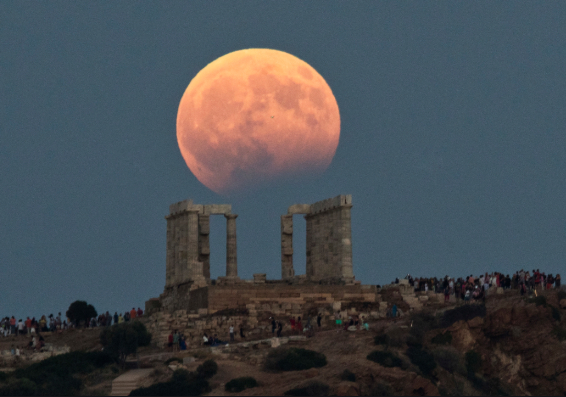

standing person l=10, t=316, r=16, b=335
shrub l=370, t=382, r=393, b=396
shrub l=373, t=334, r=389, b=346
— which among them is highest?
standing person l=10, t=316, r=16, b=335

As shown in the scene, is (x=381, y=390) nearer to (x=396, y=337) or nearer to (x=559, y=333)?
(x=396, y=337)

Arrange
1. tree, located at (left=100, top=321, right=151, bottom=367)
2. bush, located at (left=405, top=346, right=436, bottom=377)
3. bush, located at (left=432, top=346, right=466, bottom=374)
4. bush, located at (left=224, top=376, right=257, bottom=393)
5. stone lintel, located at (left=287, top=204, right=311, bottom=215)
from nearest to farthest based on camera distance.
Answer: bush, located at (left=224, top=376, right=257, bottom=393)
bush, located at (left=405, top=346, right=436, bottom=377)
bush, located at (left=432, top=346, right=466, bottom=374)
tree, located at (left=100, top=321, right=151, bottom=367)
stone lintel, located at (left=287, top=204, right=311, bottom=215)

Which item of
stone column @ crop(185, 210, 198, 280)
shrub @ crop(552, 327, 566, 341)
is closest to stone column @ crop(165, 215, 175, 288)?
stone column @ crop(185, 210, 198, 280)

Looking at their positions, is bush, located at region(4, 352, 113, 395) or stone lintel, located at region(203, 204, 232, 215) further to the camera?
stone lintel, located at region(203, 204, 232, 215)

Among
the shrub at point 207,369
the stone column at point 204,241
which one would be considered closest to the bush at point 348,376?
the shrub at point 207,369

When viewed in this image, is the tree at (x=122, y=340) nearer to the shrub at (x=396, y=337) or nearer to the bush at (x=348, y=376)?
the bush at (x=348, y=376)

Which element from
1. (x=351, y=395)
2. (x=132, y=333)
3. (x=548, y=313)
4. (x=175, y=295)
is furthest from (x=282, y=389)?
(x=175, y=295)

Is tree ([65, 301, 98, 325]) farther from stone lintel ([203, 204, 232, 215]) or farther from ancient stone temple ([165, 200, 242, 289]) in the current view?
stone lintel ([203, 204, 232, 215])
